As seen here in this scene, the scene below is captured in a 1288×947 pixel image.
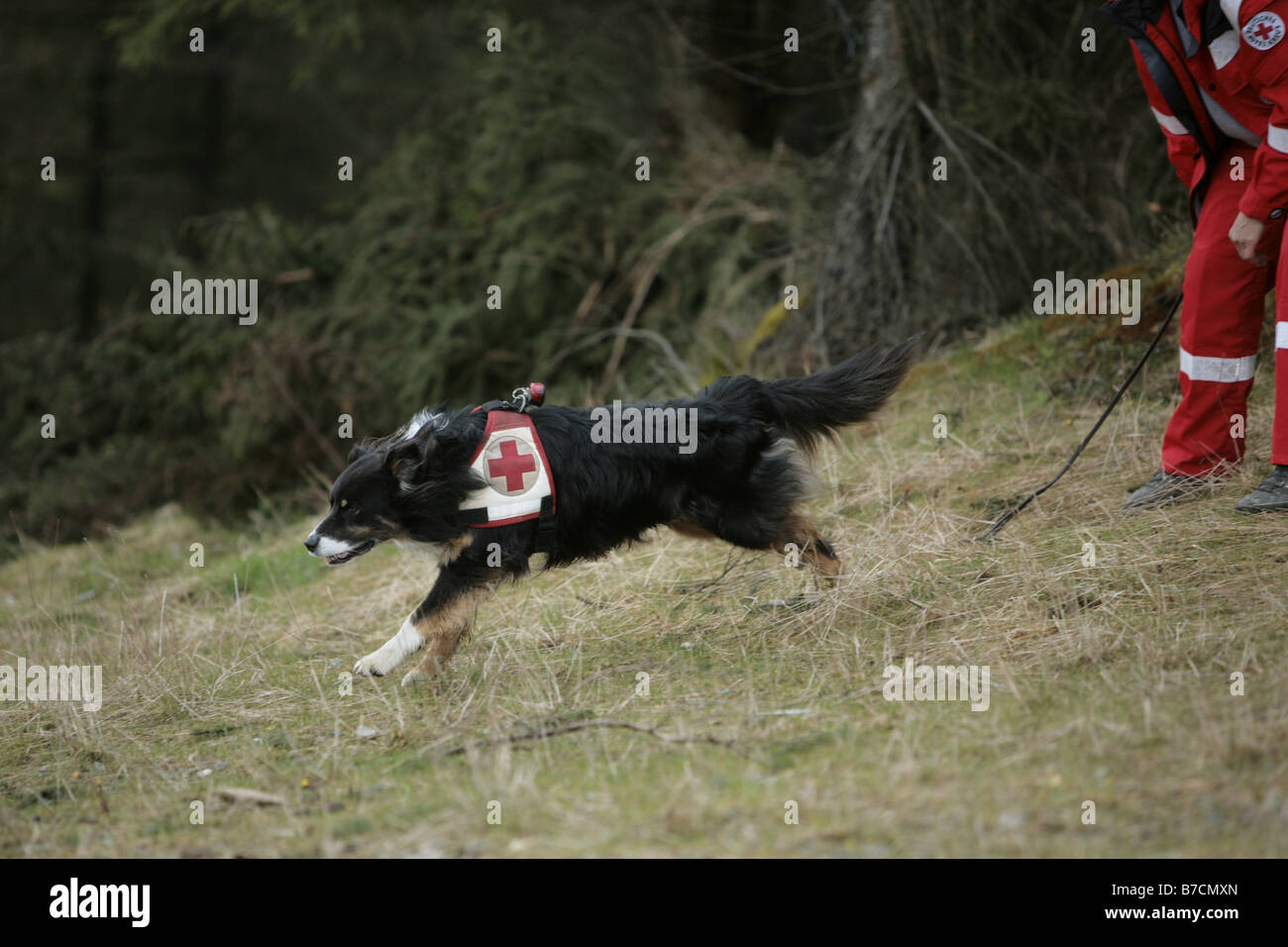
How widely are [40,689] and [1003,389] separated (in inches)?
223

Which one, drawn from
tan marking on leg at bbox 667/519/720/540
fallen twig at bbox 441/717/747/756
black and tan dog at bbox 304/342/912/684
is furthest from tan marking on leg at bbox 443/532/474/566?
fallen twig at bbox 441/717/747/756

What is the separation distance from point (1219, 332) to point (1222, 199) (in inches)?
23.2

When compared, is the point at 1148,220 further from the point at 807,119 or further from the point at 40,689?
the point at 40,689

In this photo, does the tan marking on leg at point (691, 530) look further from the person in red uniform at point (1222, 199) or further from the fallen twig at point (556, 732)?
the person in red uniform at point (1222, 199)

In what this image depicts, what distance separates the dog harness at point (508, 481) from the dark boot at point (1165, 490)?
107 inches

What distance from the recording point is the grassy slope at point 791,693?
3059mm

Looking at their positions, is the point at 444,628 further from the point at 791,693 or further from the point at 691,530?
the point at 791,693

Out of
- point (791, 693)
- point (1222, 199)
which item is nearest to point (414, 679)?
point (791, 693)

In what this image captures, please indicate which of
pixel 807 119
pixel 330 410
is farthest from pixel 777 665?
pixel 807 119

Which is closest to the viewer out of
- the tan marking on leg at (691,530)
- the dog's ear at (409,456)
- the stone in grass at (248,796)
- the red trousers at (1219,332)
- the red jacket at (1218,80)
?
the stone in grass at (248,796)

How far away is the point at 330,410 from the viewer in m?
10.4

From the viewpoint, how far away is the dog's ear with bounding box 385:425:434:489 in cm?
478

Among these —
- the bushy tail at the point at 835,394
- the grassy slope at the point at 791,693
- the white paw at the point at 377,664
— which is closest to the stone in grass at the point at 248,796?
the grassy slope at the point at 791,693

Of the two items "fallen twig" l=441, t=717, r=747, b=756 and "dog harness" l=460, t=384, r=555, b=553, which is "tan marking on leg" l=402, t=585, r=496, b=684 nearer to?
"dog harness" l=460, t=384, r=555, b=553
